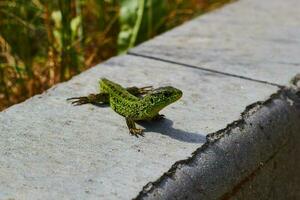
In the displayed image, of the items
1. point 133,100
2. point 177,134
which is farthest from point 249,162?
point 133,100

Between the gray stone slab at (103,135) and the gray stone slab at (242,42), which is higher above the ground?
the gray stone slab at (242,42)

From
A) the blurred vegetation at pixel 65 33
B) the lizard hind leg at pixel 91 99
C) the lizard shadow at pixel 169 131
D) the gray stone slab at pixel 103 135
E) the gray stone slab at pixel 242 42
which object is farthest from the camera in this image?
the blurred vegetation at pixel 65 33

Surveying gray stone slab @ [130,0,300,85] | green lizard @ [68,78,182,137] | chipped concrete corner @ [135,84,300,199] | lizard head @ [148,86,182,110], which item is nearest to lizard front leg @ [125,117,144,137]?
green lizard @ [68,78,182,137]

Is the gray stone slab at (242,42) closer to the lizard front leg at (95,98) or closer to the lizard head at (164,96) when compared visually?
the lizard front leg at (95,98)

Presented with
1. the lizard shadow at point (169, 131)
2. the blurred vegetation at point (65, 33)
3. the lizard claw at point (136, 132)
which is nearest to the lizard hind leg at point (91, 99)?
the lizard shadow at point (169, 131)

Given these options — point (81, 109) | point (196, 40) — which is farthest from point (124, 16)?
point (81, 109)

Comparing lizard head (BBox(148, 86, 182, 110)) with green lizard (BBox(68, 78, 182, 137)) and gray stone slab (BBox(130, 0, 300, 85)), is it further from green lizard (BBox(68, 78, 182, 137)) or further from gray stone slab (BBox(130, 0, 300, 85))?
gray stone slab (BBox(130, 0, 300, 85))

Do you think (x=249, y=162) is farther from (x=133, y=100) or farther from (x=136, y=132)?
(x=133, y=100)

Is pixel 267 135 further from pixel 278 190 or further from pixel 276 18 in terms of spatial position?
pixel 276 18
